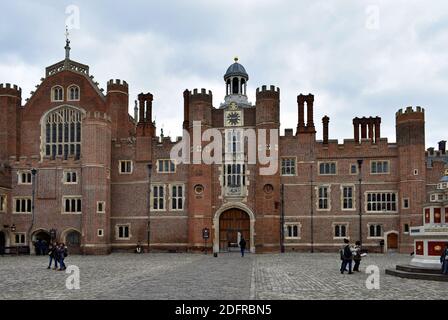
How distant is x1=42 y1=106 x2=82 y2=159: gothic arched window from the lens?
183 ft

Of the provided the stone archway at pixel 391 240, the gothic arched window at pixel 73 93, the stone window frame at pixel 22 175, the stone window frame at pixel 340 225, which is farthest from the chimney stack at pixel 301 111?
the stone window frame at pixel 22 175

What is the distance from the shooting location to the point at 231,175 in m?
51.5

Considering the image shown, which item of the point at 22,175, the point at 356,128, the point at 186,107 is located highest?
the point at 186,107

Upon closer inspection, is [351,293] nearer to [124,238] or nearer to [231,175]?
[231,175]

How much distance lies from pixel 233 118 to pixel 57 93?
18.4 metres

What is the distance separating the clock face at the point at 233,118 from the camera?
5181 cm

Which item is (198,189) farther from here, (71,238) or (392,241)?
(392,241)

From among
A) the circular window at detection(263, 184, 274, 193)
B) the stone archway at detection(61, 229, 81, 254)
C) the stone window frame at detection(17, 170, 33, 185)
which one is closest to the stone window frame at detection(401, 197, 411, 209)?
the circular window at detection(263, 184, 274, 193)

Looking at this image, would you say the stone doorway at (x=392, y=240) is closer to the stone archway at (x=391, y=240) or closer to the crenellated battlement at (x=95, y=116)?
the stone archway at (x=391, y=240)

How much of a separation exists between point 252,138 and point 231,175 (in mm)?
3864

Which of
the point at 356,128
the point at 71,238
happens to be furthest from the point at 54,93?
the point at 356,128

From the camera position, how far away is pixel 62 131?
184 ft

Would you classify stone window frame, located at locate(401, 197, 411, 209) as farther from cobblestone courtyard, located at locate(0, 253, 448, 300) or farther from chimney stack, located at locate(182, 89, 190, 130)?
cobblestone courtyard, located at locate(0, 253, 448, 300)
